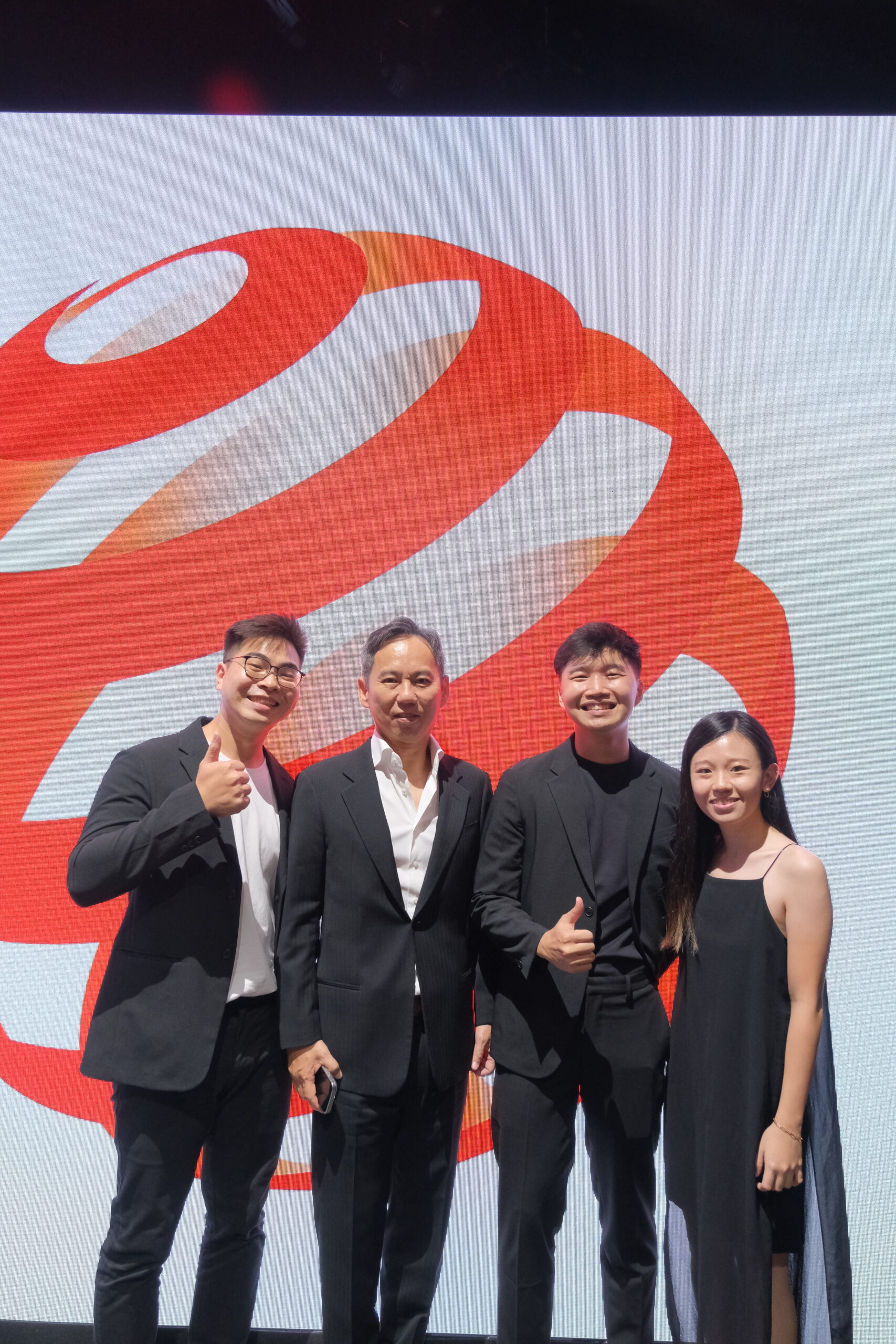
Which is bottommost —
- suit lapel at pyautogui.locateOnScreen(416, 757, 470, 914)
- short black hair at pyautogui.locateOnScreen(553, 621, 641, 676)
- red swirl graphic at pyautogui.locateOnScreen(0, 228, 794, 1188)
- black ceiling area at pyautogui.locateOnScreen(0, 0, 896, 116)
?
suit lapel at pyautogui.locateOnScreen(416, 757, 470, 914)

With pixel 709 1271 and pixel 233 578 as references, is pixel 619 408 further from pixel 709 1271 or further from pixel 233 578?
pixel 709 1271

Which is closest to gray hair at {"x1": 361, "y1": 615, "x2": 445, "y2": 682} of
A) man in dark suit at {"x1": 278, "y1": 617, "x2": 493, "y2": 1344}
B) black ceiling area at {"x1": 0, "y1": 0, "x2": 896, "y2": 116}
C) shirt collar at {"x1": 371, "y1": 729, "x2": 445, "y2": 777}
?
man in dark suit at {"x1": 278, "y1": 617, "x2": 493, "y2": 1344}

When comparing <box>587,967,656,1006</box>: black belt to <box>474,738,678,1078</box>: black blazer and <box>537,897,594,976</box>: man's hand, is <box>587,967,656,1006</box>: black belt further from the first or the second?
<box>537,897,594,976</box>: man's hand

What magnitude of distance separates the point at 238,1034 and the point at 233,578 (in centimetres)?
145

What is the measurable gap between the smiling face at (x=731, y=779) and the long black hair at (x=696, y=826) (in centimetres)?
2

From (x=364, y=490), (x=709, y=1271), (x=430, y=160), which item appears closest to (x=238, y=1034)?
(x=709, y=1271)

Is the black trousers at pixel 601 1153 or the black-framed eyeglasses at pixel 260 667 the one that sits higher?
the black-framed eyeglasses at pixel 260 667

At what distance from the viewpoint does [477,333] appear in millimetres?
2820

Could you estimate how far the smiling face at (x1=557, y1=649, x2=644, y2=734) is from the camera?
74.5 inches

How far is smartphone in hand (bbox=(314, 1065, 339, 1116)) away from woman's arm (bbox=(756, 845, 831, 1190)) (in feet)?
2.88

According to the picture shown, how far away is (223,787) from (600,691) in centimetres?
86

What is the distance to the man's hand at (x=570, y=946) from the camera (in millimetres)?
1639

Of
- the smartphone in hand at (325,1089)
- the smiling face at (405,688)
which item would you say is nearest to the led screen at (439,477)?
the smiling face at (405,688)

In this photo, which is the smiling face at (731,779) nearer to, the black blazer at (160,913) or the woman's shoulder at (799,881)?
the woman's shoulder at (799,881)
